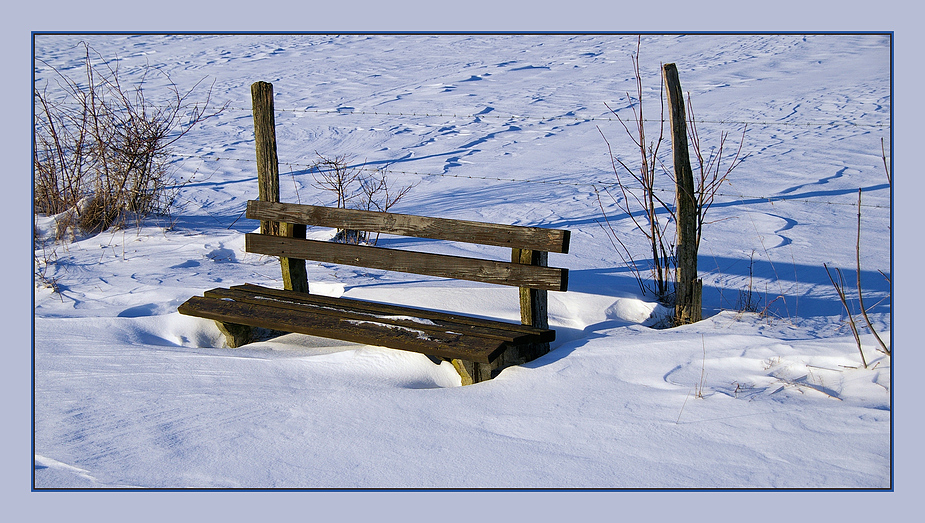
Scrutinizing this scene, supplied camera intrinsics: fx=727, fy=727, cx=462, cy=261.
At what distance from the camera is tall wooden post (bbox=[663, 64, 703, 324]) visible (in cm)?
511

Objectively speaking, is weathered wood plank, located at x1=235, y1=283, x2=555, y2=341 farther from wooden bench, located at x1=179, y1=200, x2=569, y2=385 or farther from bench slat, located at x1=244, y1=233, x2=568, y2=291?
bench slat, located at x1=244, y1=233, x2=568, y2=291

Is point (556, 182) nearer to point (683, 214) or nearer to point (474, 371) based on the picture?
point (683, 214)

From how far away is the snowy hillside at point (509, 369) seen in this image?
3.08 meters

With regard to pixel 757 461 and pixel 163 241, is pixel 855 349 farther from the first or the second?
pixel 163 241

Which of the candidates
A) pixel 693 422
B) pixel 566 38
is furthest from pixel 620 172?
pixel 566 38

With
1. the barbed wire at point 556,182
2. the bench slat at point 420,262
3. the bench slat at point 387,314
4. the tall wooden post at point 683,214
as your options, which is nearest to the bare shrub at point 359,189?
the barbed wire at point 556,182

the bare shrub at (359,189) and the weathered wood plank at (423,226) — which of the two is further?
the bare shrub at (359,189)

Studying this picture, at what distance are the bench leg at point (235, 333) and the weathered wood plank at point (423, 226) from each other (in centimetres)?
78

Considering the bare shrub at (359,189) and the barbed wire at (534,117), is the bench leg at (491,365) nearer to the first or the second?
the bare shrub at (359,189)

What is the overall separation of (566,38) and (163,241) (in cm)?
1540

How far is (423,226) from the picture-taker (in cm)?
450

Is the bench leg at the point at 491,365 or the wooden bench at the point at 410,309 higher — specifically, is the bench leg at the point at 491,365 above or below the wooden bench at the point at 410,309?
below

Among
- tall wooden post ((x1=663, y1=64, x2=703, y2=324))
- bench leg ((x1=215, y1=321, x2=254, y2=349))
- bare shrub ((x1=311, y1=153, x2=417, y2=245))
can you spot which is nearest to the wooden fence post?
bench leg ((x1=215, y1=321, x2=254, y2=349))

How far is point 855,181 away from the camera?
947cm
